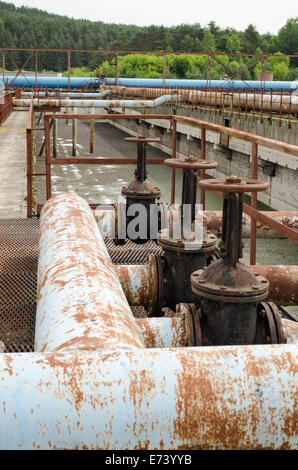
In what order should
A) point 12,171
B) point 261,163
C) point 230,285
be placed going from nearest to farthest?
1. point 230,285
2. point 12,171
3. point 261,163

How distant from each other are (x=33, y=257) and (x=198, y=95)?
1748 cm

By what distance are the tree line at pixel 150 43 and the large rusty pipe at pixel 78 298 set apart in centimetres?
6669

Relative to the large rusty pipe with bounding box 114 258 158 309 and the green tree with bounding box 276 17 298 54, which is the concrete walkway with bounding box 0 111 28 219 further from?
the green tree with bounding box 276 17 298 54

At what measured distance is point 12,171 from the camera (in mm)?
12391

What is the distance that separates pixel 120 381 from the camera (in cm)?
149

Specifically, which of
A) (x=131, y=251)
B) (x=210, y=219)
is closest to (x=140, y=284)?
(x=131, y=251)

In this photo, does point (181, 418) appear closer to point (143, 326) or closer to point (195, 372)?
point (195, 372)

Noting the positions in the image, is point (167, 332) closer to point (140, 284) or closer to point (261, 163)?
point (140, 284)

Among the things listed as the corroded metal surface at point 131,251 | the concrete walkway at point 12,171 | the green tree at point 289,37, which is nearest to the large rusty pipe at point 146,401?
the corroded metal surface at point 131,251

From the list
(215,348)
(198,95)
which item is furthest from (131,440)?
(198,95)

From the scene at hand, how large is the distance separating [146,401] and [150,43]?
4335 inches

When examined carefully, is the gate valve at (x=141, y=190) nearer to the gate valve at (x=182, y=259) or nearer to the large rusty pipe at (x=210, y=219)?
the large rusty pipe at (x=210, y=219)

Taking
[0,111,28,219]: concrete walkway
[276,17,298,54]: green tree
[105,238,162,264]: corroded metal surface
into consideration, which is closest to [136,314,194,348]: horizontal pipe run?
[105,238,162,264]: corroded metal surface

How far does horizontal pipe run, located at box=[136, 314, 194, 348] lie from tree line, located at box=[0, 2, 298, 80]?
219 feet
